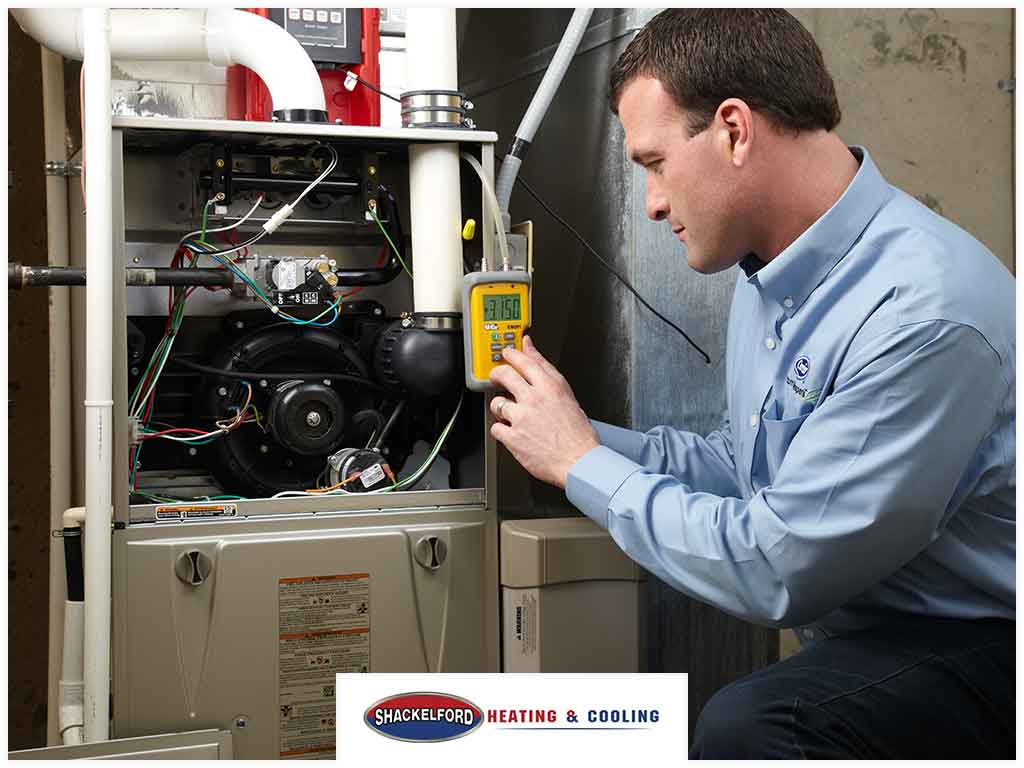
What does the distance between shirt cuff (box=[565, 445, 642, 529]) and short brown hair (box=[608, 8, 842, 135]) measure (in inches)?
16.7

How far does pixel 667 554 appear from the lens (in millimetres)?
1269

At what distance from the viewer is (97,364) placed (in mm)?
1513

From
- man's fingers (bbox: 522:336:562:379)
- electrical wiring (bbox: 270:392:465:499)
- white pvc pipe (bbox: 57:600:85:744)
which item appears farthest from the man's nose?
white pvc pipe (bbox: 57:600:85:744)

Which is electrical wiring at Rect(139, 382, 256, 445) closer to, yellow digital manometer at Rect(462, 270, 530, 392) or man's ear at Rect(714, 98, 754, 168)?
yellow digital manometer at Rect(462, 270, 530, 392)

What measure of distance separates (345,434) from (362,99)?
0.59 metres

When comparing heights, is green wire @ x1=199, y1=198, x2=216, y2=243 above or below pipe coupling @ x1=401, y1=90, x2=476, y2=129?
below

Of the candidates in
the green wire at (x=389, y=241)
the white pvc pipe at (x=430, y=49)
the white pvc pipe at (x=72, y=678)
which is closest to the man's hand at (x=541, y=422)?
the green wire at (x=389, y=241)

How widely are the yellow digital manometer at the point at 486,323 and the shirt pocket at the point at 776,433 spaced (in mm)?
404

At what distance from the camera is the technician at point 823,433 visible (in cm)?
116

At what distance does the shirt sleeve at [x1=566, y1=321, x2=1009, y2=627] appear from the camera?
115 centimetres

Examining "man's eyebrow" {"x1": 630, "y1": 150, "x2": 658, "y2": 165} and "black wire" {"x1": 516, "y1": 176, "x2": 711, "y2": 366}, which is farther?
"black wire" {"x1": 516, "y1": 176, "x2": 711, "y2": 366}

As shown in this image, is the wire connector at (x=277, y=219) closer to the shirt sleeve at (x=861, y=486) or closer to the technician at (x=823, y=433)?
the technician at (x=823, y=433)

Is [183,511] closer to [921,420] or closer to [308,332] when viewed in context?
[308,332]

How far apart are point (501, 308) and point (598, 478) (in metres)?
0.38
